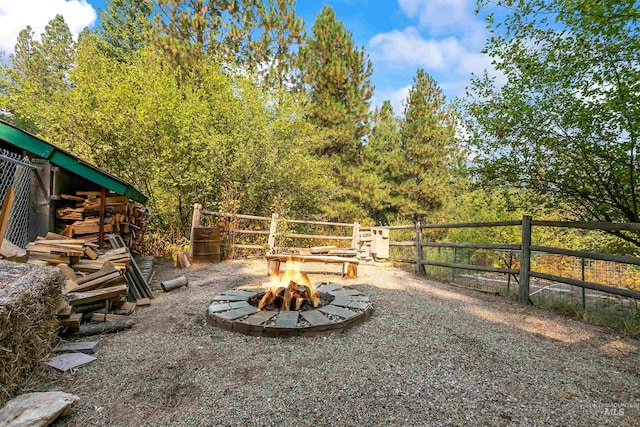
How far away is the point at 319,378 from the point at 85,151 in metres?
9.53

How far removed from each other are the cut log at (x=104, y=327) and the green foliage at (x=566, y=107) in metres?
5.15

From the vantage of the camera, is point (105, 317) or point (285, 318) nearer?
point (285, 318)

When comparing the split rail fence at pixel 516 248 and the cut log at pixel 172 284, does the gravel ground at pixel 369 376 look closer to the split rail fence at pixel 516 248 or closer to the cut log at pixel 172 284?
the split rail fence at pixel 516 248

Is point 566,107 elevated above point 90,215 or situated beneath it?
elevated above

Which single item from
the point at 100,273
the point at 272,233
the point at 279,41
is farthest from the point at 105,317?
the point at 279,41

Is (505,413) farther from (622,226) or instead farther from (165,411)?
(622,226)

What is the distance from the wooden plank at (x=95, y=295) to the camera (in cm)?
313

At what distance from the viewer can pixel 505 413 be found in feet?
5.96

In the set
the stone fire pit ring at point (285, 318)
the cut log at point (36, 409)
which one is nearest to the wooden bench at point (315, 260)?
the stone fire pit ring at point (285, 318)

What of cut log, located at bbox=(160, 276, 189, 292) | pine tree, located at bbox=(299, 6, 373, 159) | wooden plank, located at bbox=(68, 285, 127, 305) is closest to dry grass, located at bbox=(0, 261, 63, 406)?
wooden plank, located at bbox=(68, 285, 127, 305)

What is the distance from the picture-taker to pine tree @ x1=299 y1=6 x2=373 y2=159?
12789 mm

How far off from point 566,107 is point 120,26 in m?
17.1

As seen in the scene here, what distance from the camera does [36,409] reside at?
1.66 metres

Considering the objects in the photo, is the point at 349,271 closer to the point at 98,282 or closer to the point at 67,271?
the point at 98,282
